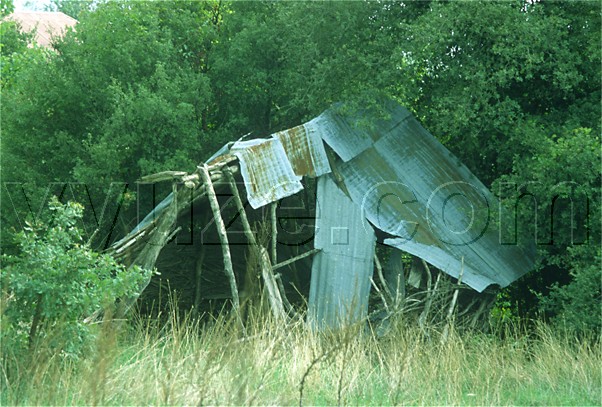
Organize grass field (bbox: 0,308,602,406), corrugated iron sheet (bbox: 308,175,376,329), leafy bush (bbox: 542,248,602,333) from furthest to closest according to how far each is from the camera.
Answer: corrugated iron sheet (bbox: 308,175,376,329)
leafy bush (bbox: 542,248,602,333)
grass field (bbox: 0,308,602,406)

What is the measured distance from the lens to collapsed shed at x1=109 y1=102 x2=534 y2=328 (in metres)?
10.7

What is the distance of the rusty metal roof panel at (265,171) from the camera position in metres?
10.8

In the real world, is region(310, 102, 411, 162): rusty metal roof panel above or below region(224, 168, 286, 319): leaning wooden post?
above

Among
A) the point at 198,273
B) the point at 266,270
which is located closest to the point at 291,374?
the point at 266,270

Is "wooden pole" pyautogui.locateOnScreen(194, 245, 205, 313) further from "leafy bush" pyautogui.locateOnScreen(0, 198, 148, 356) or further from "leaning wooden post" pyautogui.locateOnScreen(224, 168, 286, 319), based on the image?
"leafy bush" pyautogui.locateOnScreen(0, 198, 148, 356)

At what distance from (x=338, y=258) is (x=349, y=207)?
79 cm

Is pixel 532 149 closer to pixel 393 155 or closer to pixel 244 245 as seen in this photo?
pixel 393 155

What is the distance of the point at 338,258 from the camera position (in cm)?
1151

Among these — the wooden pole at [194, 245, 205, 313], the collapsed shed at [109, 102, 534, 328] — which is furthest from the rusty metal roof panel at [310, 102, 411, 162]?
the wooden pole at [194, 245, 205, 313]

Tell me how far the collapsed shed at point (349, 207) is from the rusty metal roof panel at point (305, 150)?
0.02m

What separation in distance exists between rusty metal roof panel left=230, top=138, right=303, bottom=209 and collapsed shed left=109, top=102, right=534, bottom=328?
0.6 inches

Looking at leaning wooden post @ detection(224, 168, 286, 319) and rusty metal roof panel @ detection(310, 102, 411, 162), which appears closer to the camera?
leaning wooden post @ detection(224, 168, 286, 319)

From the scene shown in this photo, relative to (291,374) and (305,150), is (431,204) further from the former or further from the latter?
(291,374)

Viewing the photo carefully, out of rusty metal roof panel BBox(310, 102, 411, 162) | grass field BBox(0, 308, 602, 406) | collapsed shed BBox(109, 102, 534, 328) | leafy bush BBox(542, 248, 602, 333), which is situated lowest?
grass field BBox(0, 308, 602, 406)
